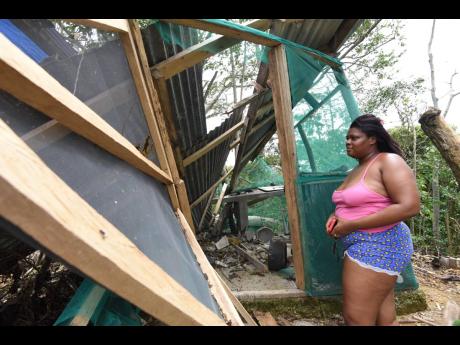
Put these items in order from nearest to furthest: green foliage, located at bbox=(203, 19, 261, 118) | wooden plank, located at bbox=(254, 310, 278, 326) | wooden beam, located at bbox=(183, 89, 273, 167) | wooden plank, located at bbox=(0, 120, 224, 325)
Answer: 1. wooden plank, located at bbox=(0, 120, 224, 325)
2. wooden plank, located at bbox=(254, 310, 278, 326)
3. wooden beam, located at bbox=(183, 89, 273, 167)
4. green foliage, located at bbox=(203, 19, 261, 118)

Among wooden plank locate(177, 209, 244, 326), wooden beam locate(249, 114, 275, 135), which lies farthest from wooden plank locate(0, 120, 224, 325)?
wooden beam locate(249, 114, 275, 135)

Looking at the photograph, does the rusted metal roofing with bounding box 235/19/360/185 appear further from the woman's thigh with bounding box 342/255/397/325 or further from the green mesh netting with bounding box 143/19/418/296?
the woman's thigh with bounding box 342/255/397/325

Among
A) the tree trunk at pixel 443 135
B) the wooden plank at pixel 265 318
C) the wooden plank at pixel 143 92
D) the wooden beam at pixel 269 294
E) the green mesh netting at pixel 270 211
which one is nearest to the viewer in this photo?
the wooden plank at pixel 143 92

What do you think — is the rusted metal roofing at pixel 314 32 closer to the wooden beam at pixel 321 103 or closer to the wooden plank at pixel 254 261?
the wooden beam at pixel 321 103

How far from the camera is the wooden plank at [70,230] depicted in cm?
43

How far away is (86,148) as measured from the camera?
3.28ft

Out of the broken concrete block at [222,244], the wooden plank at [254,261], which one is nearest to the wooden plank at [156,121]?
the wooden plank at [254,261]

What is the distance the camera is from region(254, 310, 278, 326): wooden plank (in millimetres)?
2697

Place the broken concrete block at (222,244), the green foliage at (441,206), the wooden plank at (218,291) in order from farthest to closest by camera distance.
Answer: the green foliage at (441,206) → the broken concrete block at (222,244) → the wooden plank at (218,291)

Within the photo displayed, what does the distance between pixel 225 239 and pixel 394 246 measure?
11.4 feet

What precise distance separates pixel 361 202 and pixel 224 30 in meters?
1.82

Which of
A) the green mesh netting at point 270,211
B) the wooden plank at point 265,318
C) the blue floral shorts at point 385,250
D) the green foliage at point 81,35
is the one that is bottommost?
the green mesh netting at point 270,211

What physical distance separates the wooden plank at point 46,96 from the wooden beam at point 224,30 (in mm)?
1397

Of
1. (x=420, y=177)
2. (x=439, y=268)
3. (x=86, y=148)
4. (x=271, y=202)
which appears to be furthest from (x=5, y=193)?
(x=420, y=177)
